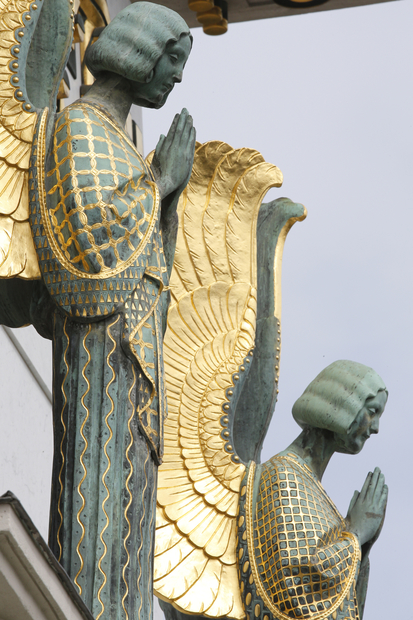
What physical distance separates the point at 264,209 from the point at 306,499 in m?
1.20

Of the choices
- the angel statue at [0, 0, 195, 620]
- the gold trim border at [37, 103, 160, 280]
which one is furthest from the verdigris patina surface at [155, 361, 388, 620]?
the gold trim border at [37, 103, 160, 280]

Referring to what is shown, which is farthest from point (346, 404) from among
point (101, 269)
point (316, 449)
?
point (101, 269)

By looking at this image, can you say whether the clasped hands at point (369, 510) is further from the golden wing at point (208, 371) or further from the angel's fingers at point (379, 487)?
the golden wing at point (208, 371)

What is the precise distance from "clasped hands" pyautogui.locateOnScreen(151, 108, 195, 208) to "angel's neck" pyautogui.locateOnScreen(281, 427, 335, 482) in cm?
169

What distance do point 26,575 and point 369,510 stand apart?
2.79 meters

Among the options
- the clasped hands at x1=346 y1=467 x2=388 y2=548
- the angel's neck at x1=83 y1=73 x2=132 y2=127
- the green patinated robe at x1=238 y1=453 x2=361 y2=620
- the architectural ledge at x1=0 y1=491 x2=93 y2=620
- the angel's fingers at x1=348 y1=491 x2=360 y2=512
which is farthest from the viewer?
the angel's fingers at x1=348 y1=491 x2=360 y2=512

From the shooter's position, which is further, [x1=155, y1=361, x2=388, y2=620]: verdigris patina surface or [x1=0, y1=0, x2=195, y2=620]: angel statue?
[x1=155, y1=361, x2=388, y2=620]: verdigris patina surface

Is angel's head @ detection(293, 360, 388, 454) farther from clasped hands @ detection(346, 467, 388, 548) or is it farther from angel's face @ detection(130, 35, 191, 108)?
angel's face @ detection(130, 35, 191, 108)

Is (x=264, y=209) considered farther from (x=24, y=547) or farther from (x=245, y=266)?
(x=24, y=547)

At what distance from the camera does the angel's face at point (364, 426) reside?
605 cm

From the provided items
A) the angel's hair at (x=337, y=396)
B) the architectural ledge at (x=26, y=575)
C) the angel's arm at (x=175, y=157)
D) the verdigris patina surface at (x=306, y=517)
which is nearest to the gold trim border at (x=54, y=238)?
the angel's arm at (x=175, y=157)

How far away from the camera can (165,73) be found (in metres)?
4.80

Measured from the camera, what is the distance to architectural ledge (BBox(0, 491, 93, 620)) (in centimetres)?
330

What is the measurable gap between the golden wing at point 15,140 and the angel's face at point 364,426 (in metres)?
1.97
